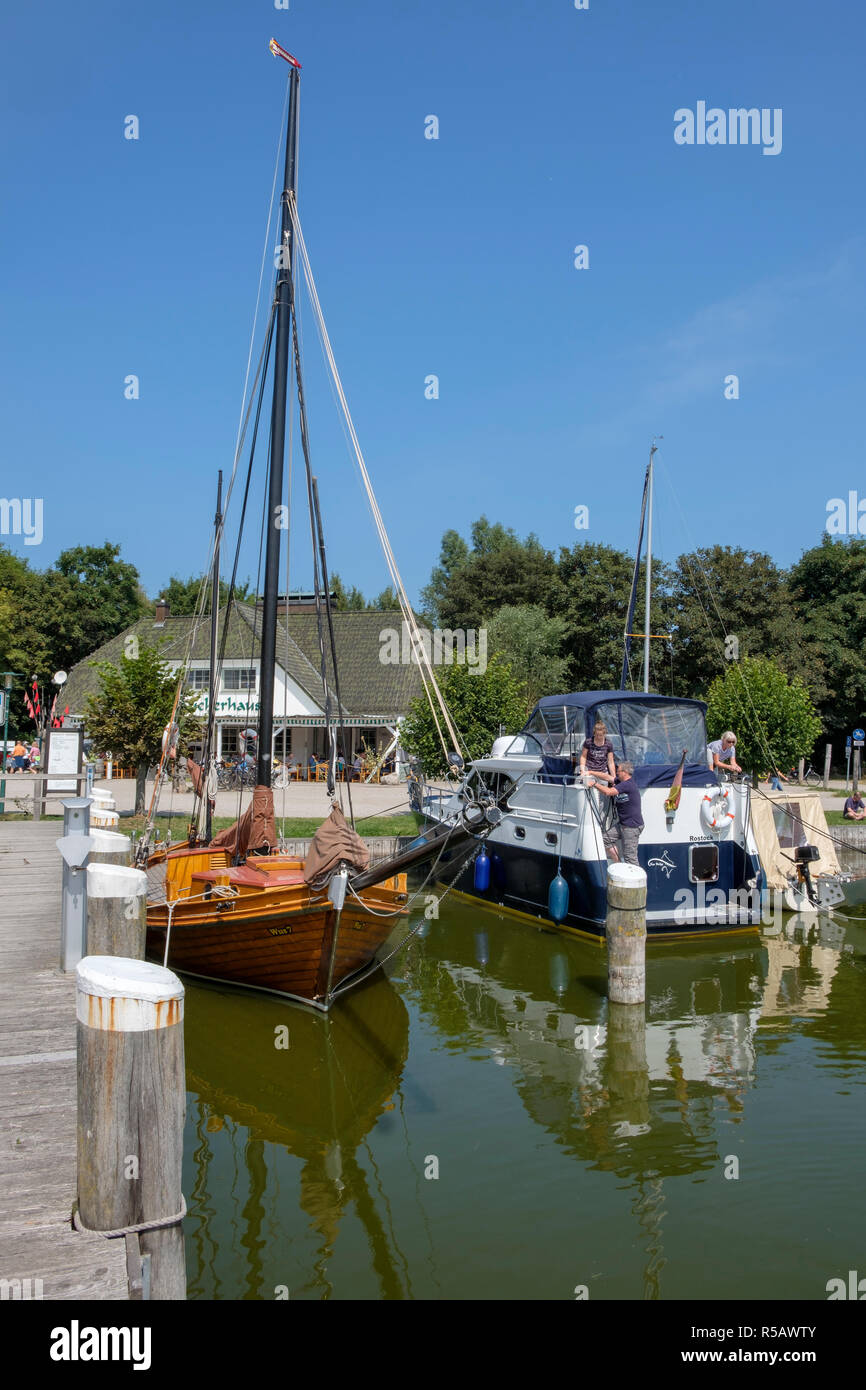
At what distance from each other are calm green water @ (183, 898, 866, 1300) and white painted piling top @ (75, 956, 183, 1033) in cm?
295

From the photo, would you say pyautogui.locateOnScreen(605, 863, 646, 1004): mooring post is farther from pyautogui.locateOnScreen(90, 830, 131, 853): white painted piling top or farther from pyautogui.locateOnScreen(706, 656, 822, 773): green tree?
pyautogui.locateOnScreen(706, 656, 822, 773): green tree

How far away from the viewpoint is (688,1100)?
9.19m

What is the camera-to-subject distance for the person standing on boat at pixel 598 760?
47.8 ft

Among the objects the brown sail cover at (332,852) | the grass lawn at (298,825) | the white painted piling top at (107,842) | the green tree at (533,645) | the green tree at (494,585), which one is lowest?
the grass lawn at (298,825)

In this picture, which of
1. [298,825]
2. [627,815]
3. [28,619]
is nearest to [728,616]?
[298,825]

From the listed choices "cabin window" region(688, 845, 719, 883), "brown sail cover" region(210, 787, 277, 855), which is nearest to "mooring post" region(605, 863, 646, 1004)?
"cabin window" region(688, 845, 719, 883)

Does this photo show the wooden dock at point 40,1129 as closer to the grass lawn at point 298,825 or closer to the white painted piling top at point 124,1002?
the white painted piling top at point 124,1002

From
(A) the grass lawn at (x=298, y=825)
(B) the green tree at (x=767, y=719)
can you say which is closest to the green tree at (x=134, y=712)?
(A) the grass lawn at (x=298, y=825)

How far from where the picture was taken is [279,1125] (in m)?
8.64

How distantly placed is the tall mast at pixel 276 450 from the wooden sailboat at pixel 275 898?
20 millimetres

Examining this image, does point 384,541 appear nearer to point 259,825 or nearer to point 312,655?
point 259,825

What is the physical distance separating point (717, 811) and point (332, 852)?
713 centimetres
